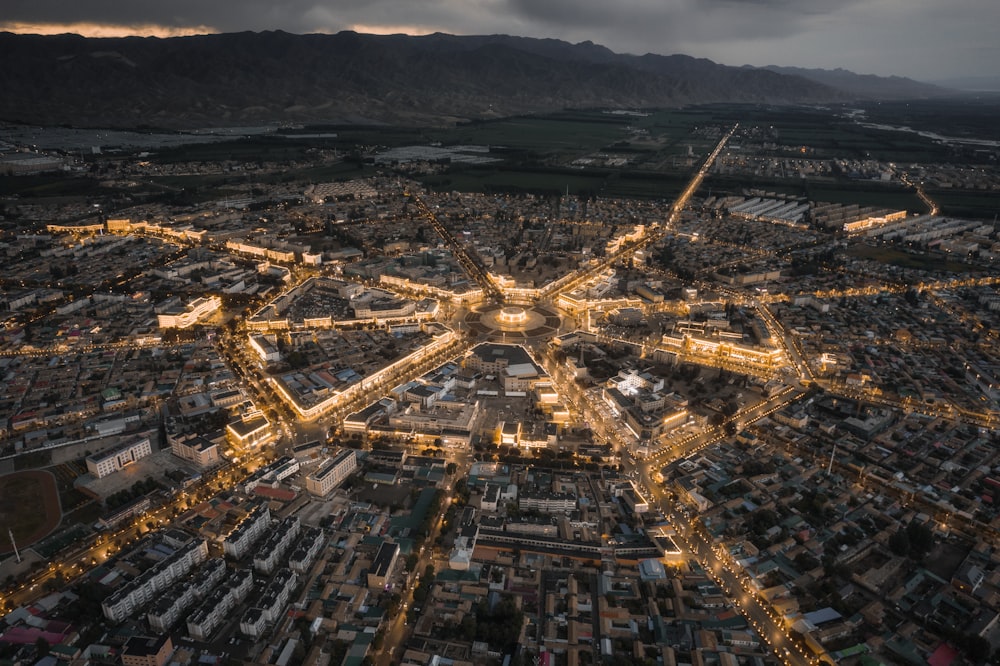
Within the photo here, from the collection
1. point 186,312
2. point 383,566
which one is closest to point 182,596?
point 383,566

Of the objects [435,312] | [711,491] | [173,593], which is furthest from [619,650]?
[435,312]

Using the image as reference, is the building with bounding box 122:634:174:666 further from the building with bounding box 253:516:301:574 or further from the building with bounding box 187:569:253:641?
the building with bounding box 253:516:301:574

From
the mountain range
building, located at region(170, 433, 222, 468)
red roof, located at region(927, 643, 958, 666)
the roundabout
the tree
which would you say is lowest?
red roof, located at region(927, 643, 958, 666)

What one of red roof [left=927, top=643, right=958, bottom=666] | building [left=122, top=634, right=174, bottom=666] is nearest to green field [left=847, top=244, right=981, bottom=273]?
red roof [left=927, top=643, right=958, bottom=666]

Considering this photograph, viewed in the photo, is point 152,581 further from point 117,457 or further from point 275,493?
point 117,457

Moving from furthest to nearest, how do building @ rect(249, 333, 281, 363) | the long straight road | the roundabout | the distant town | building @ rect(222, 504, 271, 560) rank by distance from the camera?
1. the long straight road
2. the roundabout
3. building @ rect(249, 333, 281, 363)
4. building @ rect(222, 504, 271, 560)
5. the distant town

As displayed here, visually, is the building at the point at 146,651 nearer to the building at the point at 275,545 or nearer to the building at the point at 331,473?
the building at the point at 275,545
